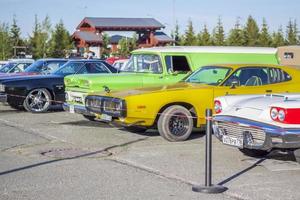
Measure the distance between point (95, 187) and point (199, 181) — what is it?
1.36m

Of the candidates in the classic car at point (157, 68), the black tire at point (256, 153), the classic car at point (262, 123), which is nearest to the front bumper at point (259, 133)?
the classic car at point (262, 123)

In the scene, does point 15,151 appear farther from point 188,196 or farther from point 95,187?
point 188,196

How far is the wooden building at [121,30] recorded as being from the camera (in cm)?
6475

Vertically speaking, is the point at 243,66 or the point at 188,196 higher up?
the point at 243,66

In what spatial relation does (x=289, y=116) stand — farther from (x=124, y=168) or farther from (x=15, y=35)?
(x=15, y=35)

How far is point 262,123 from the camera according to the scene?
7945 millimetres

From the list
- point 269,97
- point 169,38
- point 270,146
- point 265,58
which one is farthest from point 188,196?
point 169,38

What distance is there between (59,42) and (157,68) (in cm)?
4205

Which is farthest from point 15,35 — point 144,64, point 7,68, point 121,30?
point 144,64

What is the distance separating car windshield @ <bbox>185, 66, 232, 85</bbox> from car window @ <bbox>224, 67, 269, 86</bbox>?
22 centimetres

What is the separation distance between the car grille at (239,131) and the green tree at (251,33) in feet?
133

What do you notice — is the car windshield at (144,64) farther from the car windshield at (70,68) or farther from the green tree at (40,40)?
the green tree at (40,40)

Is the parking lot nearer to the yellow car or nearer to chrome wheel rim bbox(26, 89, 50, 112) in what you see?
the yellow car

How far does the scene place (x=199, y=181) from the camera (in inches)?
295
